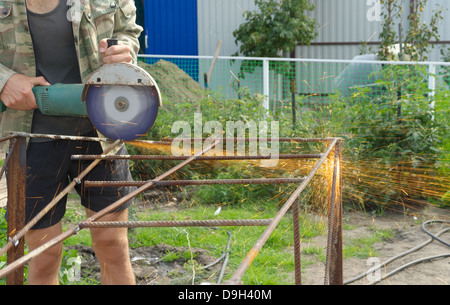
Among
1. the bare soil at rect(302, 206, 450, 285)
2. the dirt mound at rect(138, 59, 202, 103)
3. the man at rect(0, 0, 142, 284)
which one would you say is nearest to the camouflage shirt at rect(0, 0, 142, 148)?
the man at rect(0, 0, 142, 284)

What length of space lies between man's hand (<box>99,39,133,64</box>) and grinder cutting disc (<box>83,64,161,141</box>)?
149 millimetres

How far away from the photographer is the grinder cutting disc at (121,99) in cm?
250

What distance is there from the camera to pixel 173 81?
8.96 metres

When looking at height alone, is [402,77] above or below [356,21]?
below

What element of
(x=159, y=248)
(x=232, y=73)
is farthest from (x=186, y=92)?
(x=159, y=248)

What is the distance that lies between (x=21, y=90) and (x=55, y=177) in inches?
19.3

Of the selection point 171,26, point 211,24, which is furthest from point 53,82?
point 211,24

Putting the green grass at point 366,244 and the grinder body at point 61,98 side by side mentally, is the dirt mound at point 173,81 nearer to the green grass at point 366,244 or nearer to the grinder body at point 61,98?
the green grass at point 366,244

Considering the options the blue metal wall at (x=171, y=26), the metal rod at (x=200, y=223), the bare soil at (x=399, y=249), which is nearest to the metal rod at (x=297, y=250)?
the metal rod at (x=200, y=223)

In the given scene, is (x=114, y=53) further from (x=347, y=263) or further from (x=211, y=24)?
(x=211, y=24)

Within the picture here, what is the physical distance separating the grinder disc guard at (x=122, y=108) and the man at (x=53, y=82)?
21 cm

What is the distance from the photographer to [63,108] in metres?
2.66

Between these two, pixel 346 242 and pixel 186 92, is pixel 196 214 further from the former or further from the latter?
pixel 186 92

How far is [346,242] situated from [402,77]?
250 cm
